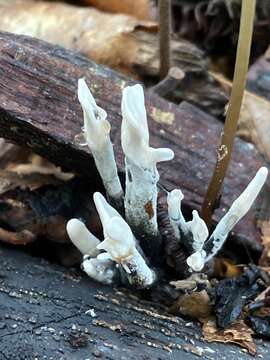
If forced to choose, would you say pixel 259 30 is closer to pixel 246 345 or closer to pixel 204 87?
pixel 204 87

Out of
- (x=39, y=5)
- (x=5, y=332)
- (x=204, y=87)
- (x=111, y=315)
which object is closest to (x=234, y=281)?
(x=111, y=315)

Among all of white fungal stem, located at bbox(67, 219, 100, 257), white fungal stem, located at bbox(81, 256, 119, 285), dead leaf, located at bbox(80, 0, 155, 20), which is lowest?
white fungal stem, located at bbox(81, 256, 119, 285)

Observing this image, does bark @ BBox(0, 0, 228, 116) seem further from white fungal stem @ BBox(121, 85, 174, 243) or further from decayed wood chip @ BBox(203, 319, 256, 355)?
decayed wood chip @ BBox(203, 319, 256, 355)

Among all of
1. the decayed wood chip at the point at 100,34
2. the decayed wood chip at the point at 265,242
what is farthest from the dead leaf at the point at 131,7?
the decayed wood chip at the point at 265,242

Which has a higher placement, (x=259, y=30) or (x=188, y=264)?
(x=259, y=30)

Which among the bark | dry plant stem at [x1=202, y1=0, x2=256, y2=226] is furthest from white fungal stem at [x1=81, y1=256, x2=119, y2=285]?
the bark

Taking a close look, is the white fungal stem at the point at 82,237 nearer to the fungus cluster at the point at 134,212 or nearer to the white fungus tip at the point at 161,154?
the fungus cluster at the point at 134,212
